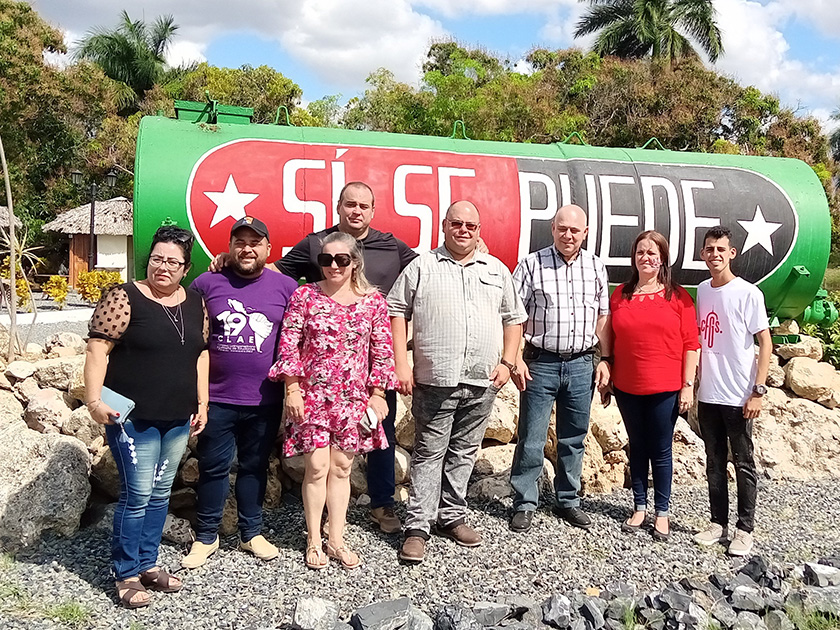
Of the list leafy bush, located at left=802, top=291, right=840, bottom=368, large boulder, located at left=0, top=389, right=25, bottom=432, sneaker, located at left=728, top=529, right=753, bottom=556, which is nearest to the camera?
sneaker, located at left=728, top=529, right=753, bottom=556

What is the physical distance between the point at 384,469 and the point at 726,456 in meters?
1.97

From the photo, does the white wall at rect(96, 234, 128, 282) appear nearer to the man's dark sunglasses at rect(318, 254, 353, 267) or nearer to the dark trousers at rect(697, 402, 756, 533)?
the man's dark sunglasses at rect(318, 254, 353, 267)

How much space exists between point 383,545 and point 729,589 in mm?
1816

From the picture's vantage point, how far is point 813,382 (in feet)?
20.3

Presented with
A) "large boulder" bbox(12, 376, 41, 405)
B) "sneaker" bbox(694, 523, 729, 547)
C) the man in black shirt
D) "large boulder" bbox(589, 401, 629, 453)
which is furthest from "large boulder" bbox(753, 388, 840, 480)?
"large boulder" bbox(12, 376, 41, 405)

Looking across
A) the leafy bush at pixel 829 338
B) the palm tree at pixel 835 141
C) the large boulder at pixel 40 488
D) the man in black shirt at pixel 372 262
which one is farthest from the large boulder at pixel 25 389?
the palm tree at pixel 835 141

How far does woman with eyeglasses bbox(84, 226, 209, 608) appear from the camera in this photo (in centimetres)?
310

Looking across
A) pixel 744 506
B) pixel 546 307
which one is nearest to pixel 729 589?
pixel 744 506

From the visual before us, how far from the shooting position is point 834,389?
6293 millimetres

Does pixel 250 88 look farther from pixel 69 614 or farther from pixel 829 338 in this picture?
pixel 69 614

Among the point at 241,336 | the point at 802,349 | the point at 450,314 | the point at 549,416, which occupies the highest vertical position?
the point at 450,314

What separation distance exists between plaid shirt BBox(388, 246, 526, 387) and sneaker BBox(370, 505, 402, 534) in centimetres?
90

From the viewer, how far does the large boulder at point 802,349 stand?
6.62m

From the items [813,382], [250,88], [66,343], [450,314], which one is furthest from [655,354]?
[250,88]
